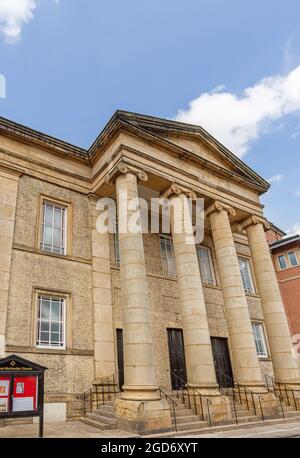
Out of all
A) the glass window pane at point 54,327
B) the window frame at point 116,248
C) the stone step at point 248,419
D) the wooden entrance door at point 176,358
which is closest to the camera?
the stone step at point 248,419

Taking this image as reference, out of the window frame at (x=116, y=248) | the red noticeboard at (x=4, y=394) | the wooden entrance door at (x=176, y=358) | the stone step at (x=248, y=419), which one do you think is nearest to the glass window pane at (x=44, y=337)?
the red noticeboard at (x=4, y=394)

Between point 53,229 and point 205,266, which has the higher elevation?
point 53,229

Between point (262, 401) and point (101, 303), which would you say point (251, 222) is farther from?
point (101, 303)

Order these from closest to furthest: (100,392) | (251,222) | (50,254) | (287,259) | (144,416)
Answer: (144,416), (100,392), (50,254), (251,222), (287,259)

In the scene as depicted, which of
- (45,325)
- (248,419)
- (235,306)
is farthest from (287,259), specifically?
(45,325)

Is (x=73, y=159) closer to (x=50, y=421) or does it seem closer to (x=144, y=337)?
(x=144, y=337)

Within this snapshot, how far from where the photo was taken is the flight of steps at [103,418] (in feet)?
29.6

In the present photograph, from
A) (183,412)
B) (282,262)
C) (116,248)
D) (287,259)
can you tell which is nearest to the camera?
(183,412)

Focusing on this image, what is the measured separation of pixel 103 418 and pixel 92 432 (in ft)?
4.08

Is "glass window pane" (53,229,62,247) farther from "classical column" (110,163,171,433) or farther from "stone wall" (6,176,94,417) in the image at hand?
"classical column" (110,163,171,433)

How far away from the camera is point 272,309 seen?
49.5 feet

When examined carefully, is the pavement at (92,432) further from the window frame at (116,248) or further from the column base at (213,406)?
the window frame at (116,248)

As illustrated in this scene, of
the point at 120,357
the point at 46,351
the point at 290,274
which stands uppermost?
the point at 290,274

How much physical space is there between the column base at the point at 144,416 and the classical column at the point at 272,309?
7364 millimetres
